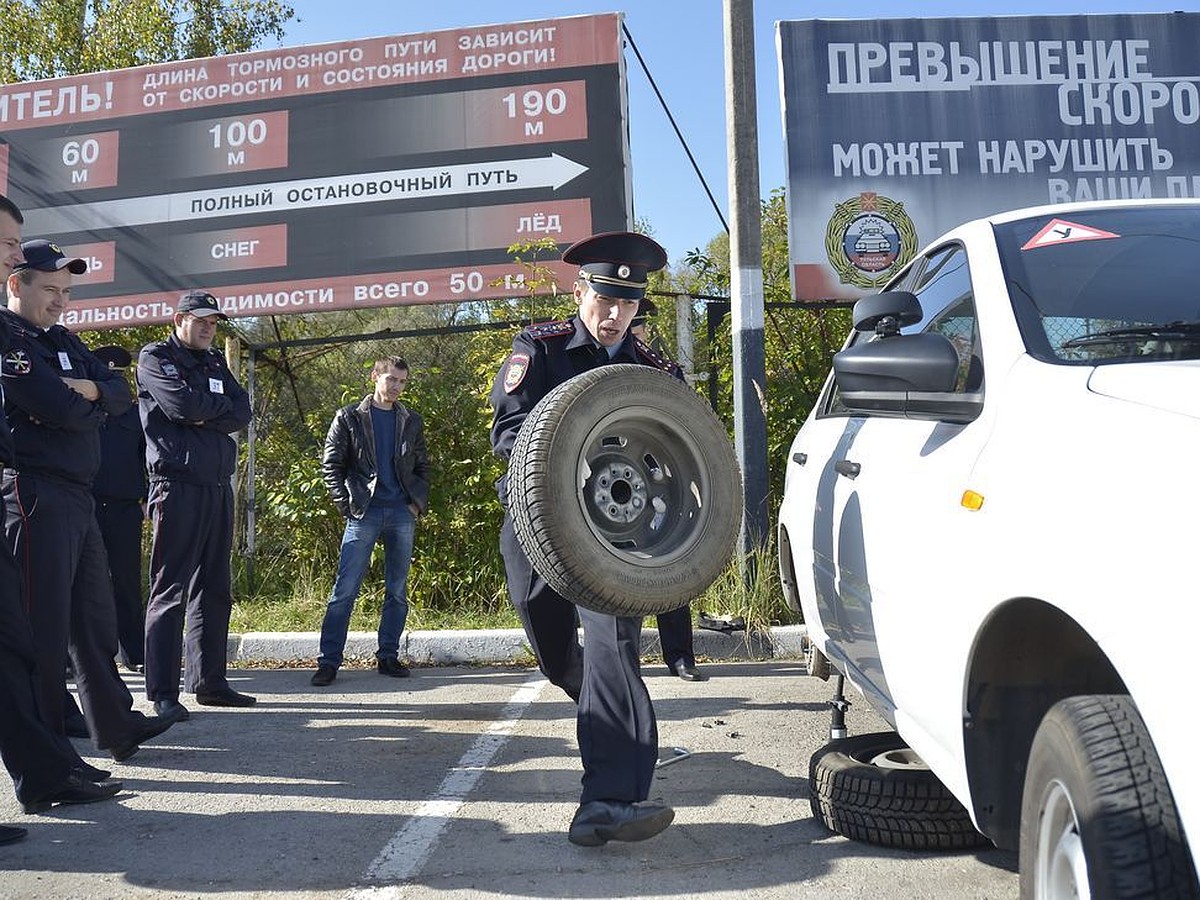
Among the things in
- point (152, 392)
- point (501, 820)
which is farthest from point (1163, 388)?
point (152, 392)

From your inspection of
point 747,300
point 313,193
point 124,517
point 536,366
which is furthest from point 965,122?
point 124,517

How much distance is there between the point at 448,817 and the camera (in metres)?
3.44

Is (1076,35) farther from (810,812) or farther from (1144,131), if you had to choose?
(810,812)

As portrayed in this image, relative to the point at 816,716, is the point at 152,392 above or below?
above

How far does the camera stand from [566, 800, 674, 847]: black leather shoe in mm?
Answer: 2910

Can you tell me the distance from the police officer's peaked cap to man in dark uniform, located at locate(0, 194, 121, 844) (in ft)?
6.21

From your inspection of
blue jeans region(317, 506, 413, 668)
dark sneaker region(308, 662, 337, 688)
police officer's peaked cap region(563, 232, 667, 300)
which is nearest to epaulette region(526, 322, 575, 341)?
police officer's peaked cap region(563, 232, 667, 300)

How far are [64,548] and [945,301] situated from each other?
3.20m

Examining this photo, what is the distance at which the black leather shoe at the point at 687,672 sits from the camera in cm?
564

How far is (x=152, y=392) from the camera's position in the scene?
196 inches

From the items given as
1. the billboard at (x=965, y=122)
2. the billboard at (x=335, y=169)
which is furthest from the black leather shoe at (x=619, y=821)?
the billboard at (x=965, y=122)

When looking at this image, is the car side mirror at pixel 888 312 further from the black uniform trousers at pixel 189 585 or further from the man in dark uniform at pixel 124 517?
the man in dark uniform at pixel 124 517

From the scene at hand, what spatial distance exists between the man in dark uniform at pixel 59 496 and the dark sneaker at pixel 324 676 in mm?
1642

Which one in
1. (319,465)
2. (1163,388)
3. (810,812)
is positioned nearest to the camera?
(1163,388)
